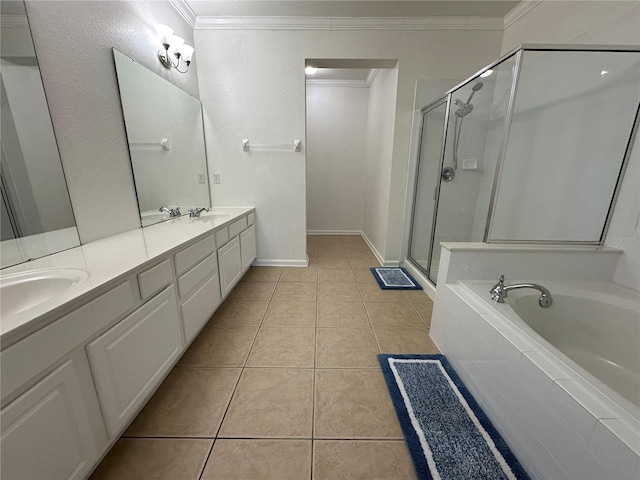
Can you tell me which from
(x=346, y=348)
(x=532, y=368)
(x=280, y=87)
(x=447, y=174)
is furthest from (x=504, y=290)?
(x=280, y=87)

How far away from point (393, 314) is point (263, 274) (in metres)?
1.54

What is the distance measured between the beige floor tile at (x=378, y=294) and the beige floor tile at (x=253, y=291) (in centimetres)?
93

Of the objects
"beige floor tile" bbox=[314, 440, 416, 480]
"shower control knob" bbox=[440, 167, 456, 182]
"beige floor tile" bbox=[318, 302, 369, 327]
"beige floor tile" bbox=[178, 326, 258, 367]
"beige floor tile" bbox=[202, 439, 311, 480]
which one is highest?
"shower control knob" bbox=[440, 167, 456, 182]

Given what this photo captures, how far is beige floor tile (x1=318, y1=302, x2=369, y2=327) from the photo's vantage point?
76.0 inches

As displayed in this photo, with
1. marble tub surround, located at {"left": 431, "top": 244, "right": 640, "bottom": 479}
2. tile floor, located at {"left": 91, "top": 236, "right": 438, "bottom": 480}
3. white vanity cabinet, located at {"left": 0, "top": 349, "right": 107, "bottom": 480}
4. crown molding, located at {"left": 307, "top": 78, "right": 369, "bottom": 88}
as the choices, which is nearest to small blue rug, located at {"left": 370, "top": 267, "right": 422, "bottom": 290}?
tile floor, located at {"left": 91, "top": 236, "right": 438, "bottom": 480}

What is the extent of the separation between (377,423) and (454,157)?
2411 millimetres

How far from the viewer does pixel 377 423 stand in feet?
3.79

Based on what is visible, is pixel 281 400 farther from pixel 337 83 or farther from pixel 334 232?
pixel 337 83

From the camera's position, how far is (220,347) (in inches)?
65.6

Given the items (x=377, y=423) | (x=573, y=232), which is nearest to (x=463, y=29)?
(x=573, y=232)

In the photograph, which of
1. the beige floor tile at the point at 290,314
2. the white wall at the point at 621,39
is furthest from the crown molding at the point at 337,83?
the beige floor tile at the point at 290,314

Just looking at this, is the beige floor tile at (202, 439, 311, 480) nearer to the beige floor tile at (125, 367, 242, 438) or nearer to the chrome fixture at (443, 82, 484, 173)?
the beige floor tile at (125, 367, 242, 438)

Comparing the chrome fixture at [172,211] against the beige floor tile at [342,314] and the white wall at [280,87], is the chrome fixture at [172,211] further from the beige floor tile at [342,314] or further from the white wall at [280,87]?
the beige floor tile at [342,314]

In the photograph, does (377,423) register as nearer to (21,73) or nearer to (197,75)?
(21,73)
